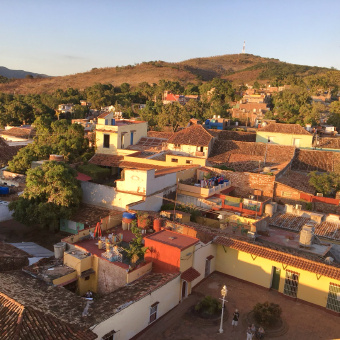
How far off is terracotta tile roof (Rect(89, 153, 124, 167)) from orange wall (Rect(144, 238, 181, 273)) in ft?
49.3

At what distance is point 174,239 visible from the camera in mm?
15016

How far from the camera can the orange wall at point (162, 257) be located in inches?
557

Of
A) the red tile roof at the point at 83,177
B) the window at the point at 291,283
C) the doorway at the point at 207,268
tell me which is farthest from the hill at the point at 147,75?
the window at the point at 291,283

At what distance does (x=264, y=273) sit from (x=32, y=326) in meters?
9.39

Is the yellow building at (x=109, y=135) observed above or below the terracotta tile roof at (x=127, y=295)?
above

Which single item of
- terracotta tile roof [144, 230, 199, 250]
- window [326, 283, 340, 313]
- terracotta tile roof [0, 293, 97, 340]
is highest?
terracotta tile roof [144, 230, 199, 250]

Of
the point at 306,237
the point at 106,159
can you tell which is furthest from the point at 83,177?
the point at 306,237

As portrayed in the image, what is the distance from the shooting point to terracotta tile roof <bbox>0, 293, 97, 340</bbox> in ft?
32.3

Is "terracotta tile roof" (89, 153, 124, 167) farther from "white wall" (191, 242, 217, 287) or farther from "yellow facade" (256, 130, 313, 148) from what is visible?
"yellow facade" (256, 130, 313, 148)

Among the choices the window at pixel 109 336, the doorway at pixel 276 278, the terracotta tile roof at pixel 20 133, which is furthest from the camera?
the terracotta tile roof at pixel 20 133

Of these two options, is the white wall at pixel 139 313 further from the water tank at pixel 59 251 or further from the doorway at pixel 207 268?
the water tank at pixel 59 251

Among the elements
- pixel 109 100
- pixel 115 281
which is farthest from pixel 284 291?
pixel 109 100

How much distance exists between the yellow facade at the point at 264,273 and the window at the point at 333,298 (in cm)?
12

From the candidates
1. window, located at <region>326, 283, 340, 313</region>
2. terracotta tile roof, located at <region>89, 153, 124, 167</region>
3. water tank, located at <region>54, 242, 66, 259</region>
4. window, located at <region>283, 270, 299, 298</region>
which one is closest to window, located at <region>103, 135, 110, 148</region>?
terracotta tile roof, located at <region>89, 153, 124, 167</region>
